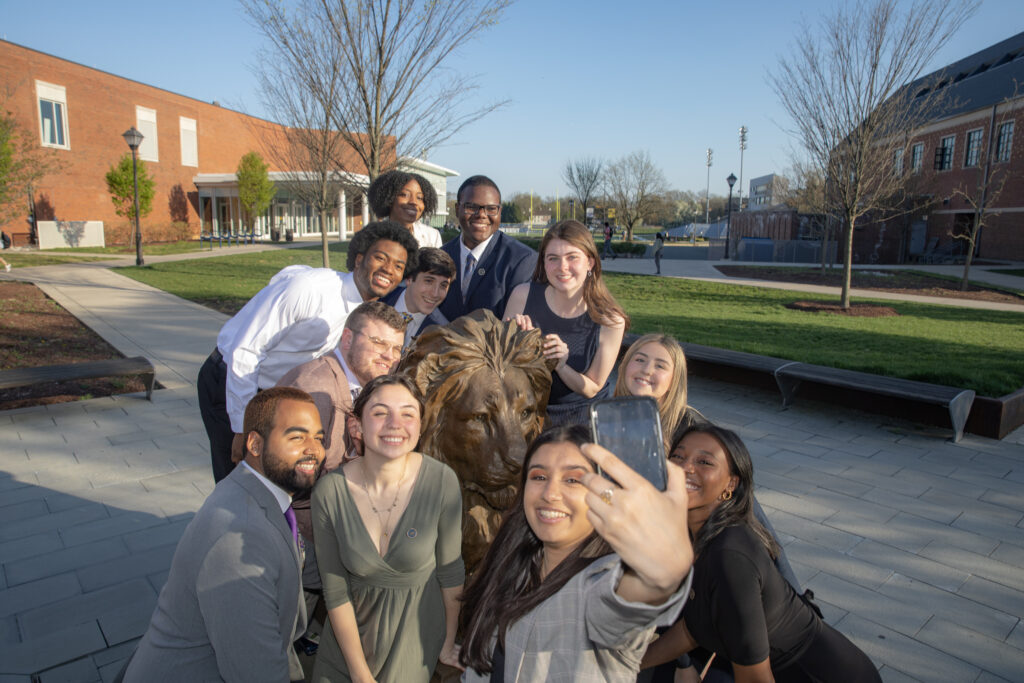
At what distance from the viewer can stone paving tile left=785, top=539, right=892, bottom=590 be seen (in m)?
3.80

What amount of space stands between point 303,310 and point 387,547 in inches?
53.2

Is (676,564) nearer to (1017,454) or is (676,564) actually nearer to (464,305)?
(464,305)

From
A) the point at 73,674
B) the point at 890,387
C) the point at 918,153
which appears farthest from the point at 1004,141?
the point at 73,674

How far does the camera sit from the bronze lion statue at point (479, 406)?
7.01 feet

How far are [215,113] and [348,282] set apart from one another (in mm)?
43058

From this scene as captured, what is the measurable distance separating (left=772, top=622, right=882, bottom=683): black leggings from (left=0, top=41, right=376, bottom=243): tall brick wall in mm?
26239

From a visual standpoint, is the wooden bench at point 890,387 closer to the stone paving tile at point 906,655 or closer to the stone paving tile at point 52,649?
the stone paving tile at point 906,655

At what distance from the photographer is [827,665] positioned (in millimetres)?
2092

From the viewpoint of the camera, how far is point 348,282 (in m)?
3.01

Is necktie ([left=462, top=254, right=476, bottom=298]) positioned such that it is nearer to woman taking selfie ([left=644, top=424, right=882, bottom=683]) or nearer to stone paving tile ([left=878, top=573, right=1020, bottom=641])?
woman taking selfie ([left=644, top=424, right=882, bottom=683])

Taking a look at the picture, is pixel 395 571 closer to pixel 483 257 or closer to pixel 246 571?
pixel 246 571

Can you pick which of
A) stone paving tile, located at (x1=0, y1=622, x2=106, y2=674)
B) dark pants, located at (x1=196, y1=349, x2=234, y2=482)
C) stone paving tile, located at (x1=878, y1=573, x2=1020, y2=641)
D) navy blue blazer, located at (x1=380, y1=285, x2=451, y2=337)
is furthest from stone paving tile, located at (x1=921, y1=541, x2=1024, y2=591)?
stone paving tile, located at (x1=0, y1=622, x2=106, y2=674)

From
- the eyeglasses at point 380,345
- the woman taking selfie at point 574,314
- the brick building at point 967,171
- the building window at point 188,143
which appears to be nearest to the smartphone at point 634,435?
the eyeglasses at point 380,345

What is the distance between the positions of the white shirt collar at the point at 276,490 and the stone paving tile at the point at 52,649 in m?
2.03
